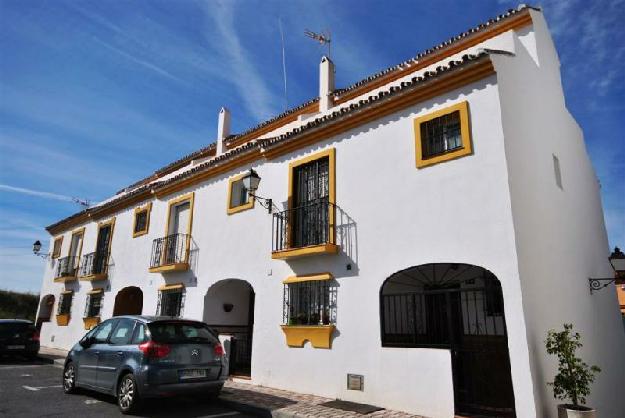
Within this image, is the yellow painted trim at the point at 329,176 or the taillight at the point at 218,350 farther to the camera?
the yellow painted trim at the point at 329,176

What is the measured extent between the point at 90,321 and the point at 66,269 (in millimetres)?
4361

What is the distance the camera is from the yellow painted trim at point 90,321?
15691 millimetres

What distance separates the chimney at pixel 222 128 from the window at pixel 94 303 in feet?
23.3

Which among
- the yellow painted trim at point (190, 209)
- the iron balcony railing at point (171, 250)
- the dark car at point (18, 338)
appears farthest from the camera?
the dark car at point (18, 338)

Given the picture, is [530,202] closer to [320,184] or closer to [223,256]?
[320,184]

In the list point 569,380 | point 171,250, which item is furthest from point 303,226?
point 569,380

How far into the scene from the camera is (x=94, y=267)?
17.0 meters

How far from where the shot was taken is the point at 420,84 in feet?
26.3

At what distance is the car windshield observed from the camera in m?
7.03

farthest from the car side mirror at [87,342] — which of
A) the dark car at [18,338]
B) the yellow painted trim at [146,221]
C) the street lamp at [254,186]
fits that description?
the dark car at [18,338]

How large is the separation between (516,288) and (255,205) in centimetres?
669

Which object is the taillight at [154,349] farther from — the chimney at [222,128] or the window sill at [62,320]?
the window sill at [62,320]

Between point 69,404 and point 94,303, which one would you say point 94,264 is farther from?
point 69,404

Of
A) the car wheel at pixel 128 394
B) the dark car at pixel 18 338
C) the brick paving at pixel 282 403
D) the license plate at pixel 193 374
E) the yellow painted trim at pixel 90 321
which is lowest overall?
the brick paving at pixel 282 403
